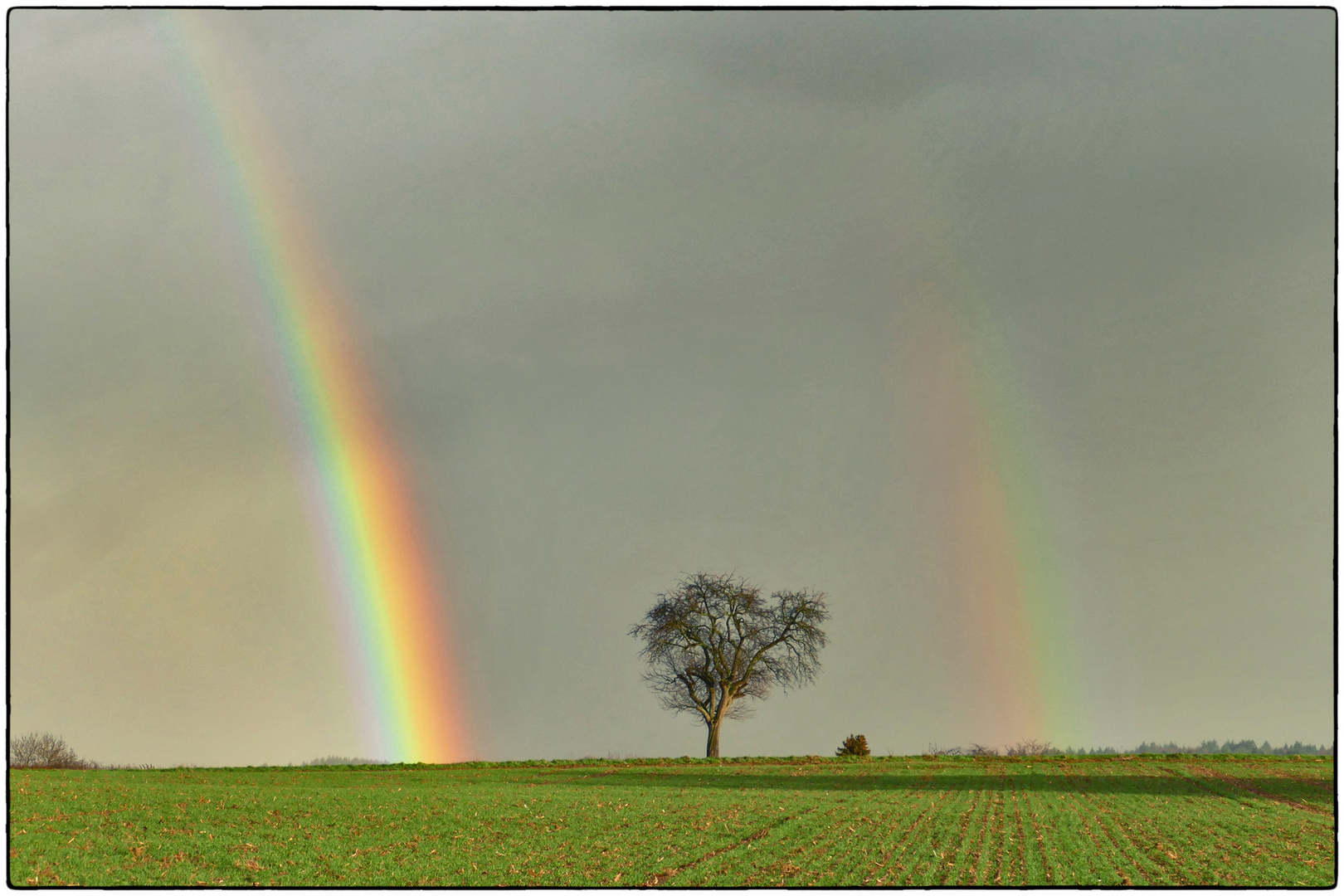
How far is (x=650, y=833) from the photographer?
22781 mm

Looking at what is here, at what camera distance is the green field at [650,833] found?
18.2 metres

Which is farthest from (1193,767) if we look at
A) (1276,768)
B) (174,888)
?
(174,888)

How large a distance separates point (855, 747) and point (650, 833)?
39790 millimetres

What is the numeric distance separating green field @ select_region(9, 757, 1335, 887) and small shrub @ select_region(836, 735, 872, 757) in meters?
22.2

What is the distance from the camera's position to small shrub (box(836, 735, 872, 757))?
6012cm

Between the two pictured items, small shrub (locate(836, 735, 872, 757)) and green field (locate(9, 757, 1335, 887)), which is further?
small shrub (locate(836, 735, 872, 757))

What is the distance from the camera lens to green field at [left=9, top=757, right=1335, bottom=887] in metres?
18.2

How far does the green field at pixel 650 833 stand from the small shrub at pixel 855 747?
22.2m

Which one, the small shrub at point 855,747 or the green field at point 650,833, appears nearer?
the green field at point 650,833

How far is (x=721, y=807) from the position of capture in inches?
1110

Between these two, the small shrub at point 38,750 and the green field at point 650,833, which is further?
the small shrub at point 38,750

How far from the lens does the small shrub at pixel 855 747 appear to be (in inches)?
2367

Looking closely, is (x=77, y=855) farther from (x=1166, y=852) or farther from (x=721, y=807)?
(x=1166, y=852)

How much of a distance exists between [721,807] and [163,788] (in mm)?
14570
